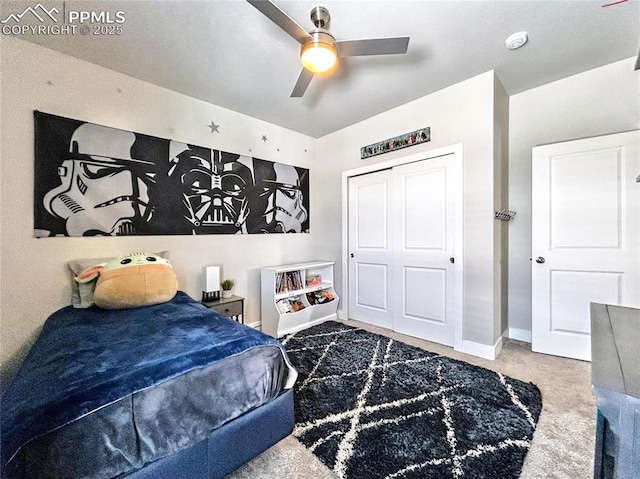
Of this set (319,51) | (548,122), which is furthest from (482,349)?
(319,51)

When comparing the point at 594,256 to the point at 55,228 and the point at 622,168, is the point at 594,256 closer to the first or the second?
the point at 622,168

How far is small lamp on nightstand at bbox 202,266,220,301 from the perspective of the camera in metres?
2.68

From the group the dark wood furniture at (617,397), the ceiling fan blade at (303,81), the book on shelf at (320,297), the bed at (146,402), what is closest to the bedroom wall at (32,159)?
the bed at (146,402)

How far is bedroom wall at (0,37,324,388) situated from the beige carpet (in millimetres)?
1892

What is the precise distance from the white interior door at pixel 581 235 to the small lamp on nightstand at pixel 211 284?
10.5 ft

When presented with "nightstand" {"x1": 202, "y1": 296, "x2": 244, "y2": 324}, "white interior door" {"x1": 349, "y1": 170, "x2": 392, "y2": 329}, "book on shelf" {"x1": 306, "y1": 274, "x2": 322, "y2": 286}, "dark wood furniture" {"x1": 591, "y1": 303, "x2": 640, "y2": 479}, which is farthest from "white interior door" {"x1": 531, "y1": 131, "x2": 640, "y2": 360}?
"nightstand" {"x1": 202, "y1": 296, "x2": 244, "y2": 324}

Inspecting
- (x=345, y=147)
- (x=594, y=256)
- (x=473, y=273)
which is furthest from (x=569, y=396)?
(x=345, y=147)

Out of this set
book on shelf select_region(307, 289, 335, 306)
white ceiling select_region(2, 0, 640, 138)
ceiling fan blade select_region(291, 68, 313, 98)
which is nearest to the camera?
white ceiling select_region(2, 0, 640, 138)

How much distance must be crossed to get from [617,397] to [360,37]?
2.38 m

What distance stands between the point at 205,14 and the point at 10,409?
2.28 metres

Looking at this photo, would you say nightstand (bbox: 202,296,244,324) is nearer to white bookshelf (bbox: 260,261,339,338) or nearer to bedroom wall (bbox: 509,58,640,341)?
white bookshelf (bbox: 260,261,339,338)

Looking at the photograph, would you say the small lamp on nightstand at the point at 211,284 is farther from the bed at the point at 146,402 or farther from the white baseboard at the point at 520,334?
the white baseboard at the point at 520,334

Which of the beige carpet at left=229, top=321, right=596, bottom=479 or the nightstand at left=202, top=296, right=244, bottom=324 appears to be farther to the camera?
the nightstand at left=202, top=296, right=244, bottom=324

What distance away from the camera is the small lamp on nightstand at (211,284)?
2682 mm
